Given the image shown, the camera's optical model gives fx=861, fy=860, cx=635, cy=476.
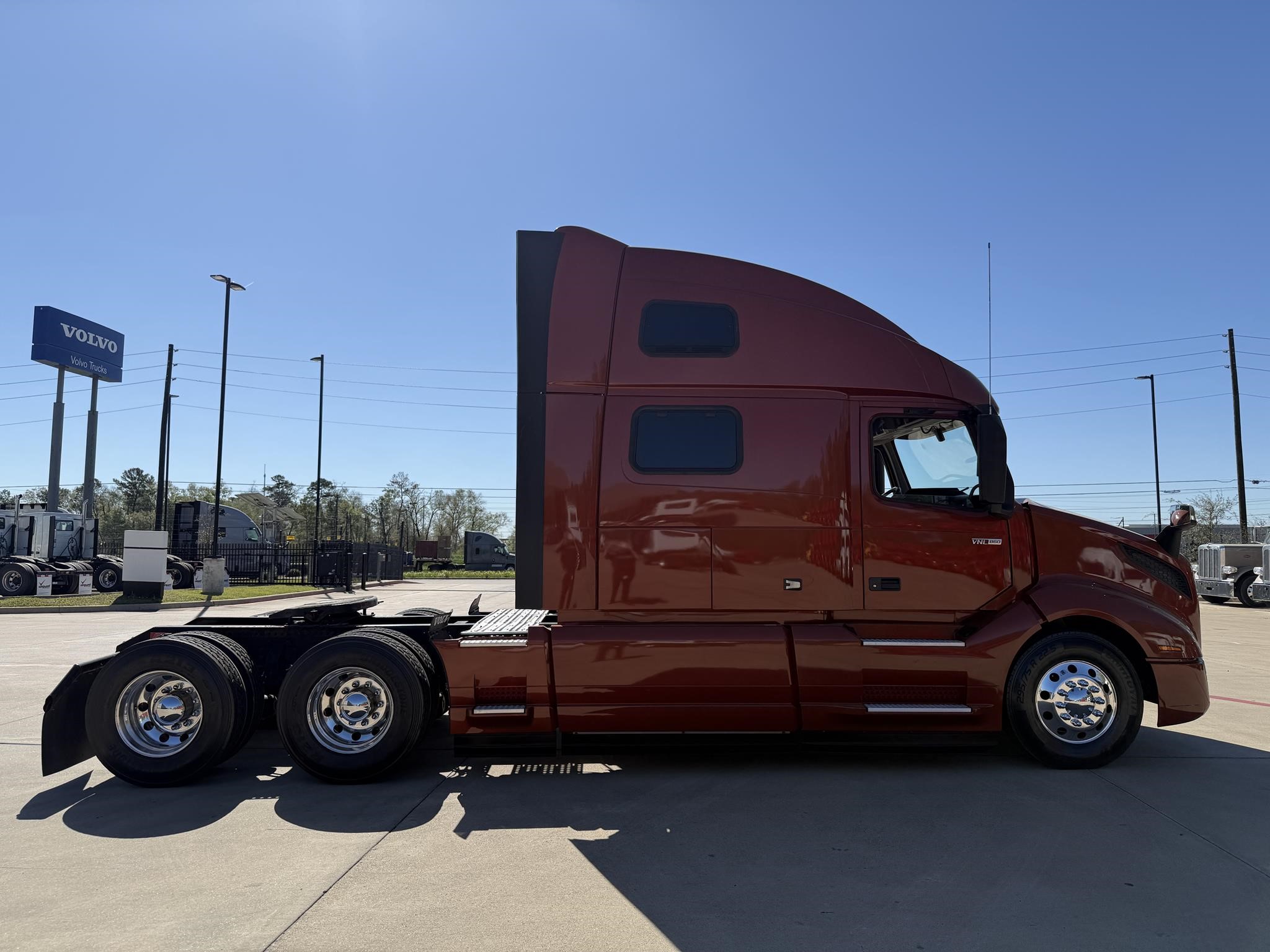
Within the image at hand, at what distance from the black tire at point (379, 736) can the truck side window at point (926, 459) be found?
3670mm

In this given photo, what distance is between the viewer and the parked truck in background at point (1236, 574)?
2491 centimetres

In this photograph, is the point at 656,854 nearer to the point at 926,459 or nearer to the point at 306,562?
the point at 926,459

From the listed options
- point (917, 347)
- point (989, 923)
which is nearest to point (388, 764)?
point (989, 923)

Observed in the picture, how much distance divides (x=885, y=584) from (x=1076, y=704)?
160 centimetres

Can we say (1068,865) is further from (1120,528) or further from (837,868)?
(1120,528)

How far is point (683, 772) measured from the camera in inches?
244

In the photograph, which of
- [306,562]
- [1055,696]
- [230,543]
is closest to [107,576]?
[306,562]

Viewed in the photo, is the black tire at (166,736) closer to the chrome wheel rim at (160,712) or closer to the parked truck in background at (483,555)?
the chrome wheel rim at (160,712)

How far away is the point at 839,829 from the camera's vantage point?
4898mm

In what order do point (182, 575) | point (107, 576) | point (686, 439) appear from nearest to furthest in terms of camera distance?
point (686, 439) < point (107, 576) < point (182, 575)

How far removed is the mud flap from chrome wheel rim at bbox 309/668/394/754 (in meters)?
1.56

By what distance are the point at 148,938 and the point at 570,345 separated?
4.19 meters

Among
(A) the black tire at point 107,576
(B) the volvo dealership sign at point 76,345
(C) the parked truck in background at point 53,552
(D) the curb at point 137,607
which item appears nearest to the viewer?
(D) the curb at point 137,607

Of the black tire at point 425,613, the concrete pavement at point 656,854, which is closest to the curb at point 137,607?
the black tire at point 425,613
